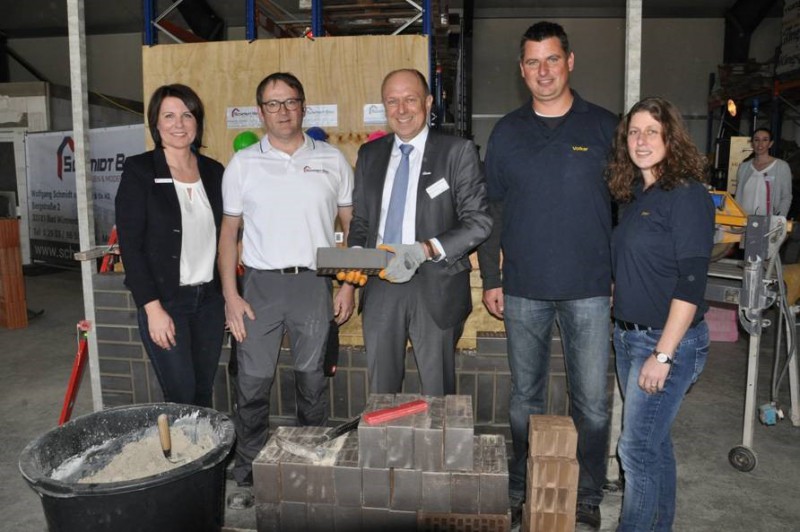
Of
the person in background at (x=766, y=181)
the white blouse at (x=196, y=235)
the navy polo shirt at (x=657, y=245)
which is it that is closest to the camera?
the navy polo shirt at (x=657, y=245)

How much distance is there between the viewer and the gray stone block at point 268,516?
6.57 ft

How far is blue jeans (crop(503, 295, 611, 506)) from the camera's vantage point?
263 cm

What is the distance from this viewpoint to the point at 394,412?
2.00 metres

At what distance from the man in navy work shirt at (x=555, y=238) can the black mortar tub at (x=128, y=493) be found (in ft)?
4.36

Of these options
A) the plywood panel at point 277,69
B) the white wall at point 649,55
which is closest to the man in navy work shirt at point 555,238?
the plywood panel at point 277,69

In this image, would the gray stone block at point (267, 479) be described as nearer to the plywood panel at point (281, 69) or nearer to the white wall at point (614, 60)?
the plywood panel at point (281, 69)

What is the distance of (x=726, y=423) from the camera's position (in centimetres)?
439

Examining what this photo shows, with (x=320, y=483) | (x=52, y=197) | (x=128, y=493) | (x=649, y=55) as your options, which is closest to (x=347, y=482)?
(x=320, y=483)

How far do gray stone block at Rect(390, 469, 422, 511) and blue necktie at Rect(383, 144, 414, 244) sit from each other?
107 centimetres

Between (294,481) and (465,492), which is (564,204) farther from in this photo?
(294,481)

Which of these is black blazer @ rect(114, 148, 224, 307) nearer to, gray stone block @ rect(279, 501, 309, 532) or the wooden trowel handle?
the wooden trowel handle

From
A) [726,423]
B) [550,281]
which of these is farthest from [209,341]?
[726,423]

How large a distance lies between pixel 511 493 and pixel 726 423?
235 centimetres

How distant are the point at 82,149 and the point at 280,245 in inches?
56.3
